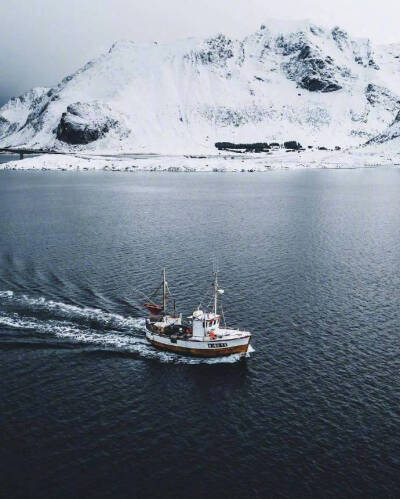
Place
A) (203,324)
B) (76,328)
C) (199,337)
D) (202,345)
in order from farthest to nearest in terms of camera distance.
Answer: (76,328), (203,324), (199,337), (202,345)

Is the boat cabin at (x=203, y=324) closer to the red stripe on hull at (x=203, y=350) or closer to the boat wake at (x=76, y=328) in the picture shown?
the red stripe on hull at (x=203, y=350)

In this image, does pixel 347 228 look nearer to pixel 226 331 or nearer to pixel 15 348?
pixel 226 331

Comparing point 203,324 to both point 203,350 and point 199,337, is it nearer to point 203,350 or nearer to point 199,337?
point 199,337

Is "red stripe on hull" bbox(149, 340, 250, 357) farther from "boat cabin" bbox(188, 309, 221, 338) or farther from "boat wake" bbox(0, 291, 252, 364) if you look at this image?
"boat cabin" bbox(188, 309, 221, 338)

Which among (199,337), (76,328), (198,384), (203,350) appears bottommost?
(198,384)

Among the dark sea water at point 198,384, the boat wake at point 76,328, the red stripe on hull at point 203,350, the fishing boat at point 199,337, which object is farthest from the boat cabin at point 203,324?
the dark sea water at point 198,384

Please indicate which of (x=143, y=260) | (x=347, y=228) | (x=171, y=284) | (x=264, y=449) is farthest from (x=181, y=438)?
(x=347, y=228)

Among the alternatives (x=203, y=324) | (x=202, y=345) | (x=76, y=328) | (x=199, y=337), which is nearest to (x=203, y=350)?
(x=202, y=345)
